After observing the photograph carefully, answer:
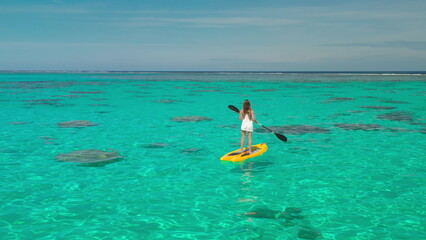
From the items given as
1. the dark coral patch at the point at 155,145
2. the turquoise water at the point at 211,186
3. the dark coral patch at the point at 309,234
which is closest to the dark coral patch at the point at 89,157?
the turquoise water at the point at 211,186

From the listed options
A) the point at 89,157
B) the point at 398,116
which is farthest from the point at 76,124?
the point at 398,116

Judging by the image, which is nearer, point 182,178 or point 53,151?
point 182,178

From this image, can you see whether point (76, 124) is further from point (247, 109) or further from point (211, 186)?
point (211, 186)

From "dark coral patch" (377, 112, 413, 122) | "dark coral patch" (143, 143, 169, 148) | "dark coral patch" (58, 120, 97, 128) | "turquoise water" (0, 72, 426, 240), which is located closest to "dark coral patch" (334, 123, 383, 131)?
"turquoise water" (0, 72, 426, 240)

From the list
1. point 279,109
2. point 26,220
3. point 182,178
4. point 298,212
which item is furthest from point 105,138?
point 279,109

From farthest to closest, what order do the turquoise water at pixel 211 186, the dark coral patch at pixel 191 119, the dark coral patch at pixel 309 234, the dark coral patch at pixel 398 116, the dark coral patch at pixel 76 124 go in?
the dark coral patch at pixel 191 119, the dark coral patch at pixel 398 116, the dark coral patch at pixel 76 124, the turquoise water at pixel 211 186, the dark coral patch at pixel 309 234

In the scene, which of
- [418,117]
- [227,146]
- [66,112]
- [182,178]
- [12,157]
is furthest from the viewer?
[66,112]

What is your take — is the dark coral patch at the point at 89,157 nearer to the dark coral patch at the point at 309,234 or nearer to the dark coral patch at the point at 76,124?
the dark coral patch at the point at 76,124

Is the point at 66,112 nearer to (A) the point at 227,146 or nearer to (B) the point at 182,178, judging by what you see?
(A) the point at 227,146

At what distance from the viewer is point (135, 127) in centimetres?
2041

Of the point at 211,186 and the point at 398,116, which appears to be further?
the point at 398,116

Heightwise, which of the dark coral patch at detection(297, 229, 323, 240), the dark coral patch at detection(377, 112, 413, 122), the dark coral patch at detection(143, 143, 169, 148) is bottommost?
the dark coral patch at detection(297, 229, 323, 240)

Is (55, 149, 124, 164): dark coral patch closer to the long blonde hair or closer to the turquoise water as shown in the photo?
the turquoise water

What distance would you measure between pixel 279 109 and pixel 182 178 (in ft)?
64.5
